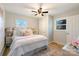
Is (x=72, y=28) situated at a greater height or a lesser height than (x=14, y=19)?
lesser

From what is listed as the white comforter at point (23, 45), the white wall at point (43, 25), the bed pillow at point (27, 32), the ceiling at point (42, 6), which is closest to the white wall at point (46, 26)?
the white wall at point (43, 25)

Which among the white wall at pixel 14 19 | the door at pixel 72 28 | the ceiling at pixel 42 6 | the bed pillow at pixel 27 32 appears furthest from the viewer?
the bed pillow at pixel 27 32

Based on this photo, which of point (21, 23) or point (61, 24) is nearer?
point (21, 23)

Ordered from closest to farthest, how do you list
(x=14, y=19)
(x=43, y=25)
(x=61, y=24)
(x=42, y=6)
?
(x=42, y=6)
(x=14, y=19)
(x=43, y=25)
(x=61, y=24)

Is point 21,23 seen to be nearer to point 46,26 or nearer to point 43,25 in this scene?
point 43,25

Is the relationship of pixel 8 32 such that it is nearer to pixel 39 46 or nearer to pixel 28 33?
pixel 28 33

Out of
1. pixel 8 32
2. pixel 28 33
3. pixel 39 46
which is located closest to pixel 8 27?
pixel 8 32

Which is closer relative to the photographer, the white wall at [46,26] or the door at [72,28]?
the door at [72,28]

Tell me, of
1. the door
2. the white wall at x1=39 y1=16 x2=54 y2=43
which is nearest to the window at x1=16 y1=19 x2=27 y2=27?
the white wall at x1=39 y1=16 x2=54 y2=43

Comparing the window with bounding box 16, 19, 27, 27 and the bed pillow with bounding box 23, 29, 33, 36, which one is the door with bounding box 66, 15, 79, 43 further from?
the window with bounding box 16, 19, 27, 27

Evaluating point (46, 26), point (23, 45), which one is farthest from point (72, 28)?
point (23, 45)

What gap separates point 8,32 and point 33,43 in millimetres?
1135

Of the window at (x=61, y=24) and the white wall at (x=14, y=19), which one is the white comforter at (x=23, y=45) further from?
the window at (x=61, y=24)

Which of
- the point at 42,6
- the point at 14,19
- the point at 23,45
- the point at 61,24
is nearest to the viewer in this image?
the point at 23,45
